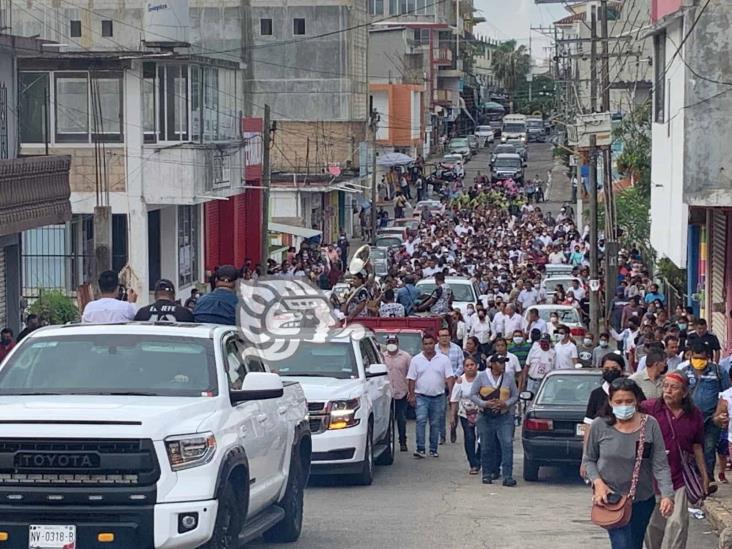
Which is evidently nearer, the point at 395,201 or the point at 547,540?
the point at 547,540

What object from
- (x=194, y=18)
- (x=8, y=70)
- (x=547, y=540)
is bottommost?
(x=547, y=540)

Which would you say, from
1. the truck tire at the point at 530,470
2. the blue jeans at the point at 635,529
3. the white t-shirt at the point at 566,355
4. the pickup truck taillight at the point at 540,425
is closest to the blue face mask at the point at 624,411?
the blue jeans at the point at 635,529

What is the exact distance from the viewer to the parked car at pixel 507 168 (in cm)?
9674

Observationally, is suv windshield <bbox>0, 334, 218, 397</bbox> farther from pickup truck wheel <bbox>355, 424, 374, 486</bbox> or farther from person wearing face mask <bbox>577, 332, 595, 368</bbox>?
person wearing face mask <bbox>577, 332, 595, 368</bbox>

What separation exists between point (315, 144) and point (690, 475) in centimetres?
5823

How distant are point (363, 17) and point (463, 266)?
29156 millimetres

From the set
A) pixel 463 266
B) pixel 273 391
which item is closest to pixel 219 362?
pixel 273 391

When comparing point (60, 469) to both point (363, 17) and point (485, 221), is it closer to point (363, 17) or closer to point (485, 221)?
point (485, 221)

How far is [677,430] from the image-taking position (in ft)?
38.0

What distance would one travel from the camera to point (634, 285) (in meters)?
35.5

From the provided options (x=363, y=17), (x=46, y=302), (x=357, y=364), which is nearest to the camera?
(x=357, y=364)

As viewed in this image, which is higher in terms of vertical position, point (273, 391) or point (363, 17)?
point (363, 17)

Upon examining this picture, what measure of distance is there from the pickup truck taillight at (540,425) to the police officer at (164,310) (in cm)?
491

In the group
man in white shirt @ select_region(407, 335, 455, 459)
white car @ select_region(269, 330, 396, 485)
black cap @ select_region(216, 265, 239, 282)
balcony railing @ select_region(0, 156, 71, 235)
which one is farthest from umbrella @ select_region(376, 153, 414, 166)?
black cap @ select_region(216, 265, 239, 282)
